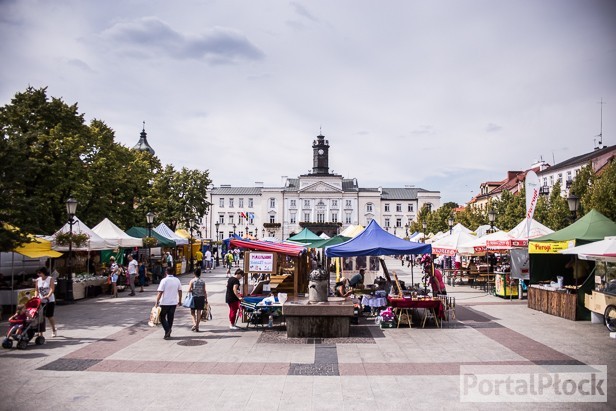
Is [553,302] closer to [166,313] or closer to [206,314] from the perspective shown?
[206,314]

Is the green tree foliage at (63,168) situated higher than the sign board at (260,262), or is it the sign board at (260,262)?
the green tree foliage at (63,168)

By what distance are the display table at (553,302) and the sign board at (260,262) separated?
371 inches

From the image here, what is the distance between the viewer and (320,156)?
10800cm

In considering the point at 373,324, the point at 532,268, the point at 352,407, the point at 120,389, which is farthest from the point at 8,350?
the point at 532,268

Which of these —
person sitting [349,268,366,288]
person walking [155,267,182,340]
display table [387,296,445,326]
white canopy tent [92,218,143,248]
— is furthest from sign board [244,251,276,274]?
white canopy tent [92,218,143,248]

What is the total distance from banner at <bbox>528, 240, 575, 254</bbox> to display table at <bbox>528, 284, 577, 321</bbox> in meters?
1.29

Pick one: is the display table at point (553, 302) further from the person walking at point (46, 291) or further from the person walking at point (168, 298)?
the person walking at point (46, 291)

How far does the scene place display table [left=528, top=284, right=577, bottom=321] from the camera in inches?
595

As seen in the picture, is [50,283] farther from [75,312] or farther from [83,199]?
[83,199]

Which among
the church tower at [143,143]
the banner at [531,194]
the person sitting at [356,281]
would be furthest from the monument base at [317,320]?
the church tower at [143,143]

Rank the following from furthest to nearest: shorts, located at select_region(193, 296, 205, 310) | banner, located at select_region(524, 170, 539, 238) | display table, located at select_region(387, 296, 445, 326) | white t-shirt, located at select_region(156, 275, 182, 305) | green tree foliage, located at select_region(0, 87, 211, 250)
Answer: green tree foliage, located at select_region(0, 87, 211, 250)
banner, located at select_region(524, 170, 539, 238)
display table, located at select_region(387, 296, 445, 326)
shorts, located at select_region(193, 296, 205, 310)
white t-shirt, located at select_region(156, 275, 182, 305)

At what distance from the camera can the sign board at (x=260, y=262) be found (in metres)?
15.7

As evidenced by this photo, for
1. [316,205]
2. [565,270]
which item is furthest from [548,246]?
[316,205]

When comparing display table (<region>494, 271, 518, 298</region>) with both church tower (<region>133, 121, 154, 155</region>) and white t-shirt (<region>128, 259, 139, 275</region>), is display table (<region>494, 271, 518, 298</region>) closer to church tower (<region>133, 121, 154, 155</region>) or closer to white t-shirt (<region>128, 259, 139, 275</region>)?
white t-shirt (<region>128, 259, 139, 275</region>)
